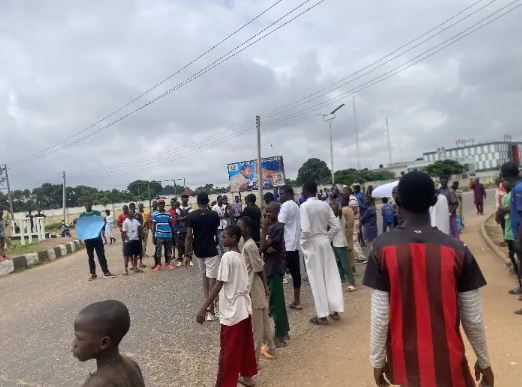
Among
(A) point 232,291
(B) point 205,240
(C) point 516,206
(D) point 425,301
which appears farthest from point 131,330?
(C) point 516,206

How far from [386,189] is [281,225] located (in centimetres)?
743

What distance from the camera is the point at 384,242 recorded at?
7.79 feet

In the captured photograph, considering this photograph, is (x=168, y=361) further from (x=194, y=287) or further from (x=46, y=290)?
(x=46, y=290)

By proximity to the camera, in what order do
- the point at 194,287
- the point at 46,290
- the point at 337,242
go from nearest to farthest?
the point at 337,242, the point at 194,287, the point at 46,290

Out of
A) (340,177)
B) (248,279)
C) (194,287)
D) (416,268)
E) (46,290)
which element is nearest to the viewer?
(416,268)

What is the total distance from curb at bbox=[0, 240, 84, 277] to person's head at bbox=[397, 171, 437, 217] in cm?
1445

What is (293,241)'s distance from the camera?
7.00 m

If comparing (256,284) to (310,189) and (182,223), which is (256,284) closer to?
(310,189)

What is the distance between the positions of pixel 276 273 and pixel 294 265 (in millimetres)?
1242

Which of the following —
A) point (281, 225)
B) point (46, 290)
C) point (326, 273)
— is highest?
point (281, 225)

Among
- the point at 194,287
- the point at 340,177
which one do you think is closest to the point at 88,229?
the point at 194,287

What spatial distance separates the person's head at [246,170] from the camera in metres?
27.2

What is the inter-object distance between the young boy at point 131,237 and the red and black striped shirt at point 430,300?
9939mm

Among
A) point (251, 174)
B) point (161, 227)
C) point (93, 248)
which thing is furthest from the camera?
point (251, 174)
